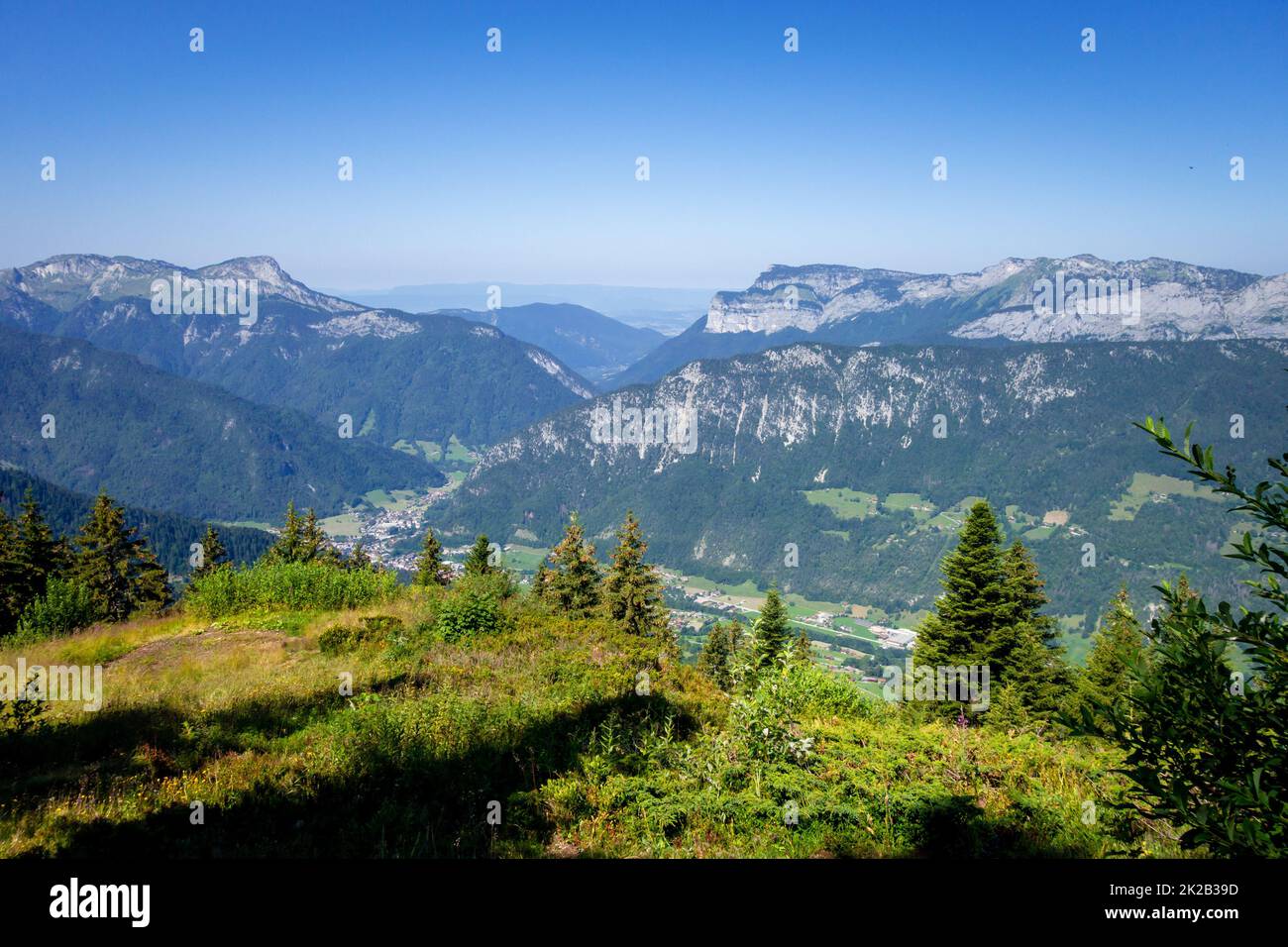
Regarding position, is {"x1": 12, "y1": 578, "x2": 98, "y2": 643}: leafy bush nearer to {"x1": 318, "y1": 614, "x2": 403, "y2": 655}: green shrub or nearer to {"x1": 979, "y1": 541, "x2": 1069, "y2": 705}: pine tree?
{"x1": 318, "y1": 614, "x2": 403, "y2": 655}: green shrub

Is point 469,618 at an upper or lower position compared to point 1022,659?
upper

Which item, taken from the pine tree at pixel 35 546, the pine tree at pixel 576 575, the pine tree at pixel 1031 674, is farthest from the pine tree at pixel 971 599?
the pine tree at pixel 35 546

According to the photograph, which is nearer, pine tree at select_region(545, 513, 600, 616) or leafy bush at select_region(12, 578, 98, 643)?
leafy bush at select_region(12, 578, 98, 643)

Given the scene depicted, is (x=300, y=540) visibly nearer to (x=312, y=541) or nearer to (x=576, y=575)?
(x=312, y=541)

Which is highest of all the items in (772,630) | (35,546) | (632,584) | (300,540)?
(35,546)

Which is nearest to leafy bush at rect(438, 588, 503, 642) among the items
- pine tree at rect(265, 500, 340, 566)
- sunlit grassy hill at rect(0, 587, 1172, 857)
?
sunlit grassy hill at rect(0, 587, 1172, 857)

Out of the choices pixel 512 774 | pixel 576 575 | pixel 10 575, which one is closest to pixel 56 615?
pixel 512 774
